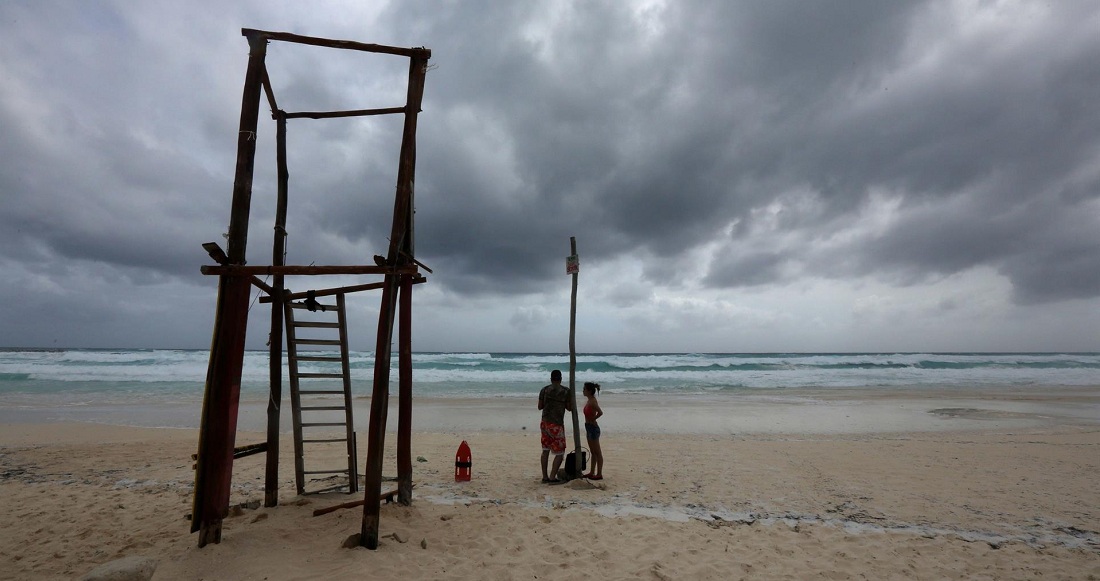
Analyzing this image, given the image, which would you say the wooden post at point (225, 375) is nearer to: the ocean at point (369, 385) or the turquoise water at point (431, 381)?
the ocean at point (369, 385)

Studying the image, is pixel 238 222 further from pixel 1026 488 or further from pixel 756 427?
pixel 756 427

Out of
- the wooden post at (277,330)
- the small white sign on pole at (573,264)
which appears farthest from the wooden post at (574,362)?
the wooden post at (277,330)

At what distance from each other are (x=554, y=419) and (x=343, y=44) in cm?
565

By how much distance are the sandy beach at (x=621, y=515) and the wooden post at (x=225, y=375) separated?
15.9 inches

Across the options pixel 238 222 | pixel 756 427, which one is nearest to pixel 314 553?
pixel 238 222

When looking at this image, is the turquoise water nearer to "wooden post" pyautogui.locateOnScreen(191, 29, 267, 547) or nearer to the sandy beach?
the sandy beach

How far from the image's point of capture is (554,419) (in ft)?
26.4

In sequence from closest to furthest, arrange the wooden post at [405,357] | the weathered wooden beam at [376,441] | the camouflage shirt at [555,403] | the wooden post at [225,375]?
1. the wooden post at [225,375]
2. the weathered wooden beam at [376,441]
3. the wooden post at [405,357]
4. the camouflage shirt at [555,403]

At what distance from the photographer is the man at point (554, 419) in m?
8.02

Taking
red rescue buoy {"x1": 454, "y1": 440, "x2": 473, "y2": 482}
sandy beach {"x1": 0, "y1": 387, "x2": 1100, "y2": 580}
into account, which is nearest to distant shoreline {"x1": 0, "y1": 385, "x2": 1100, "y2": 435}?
sandy beach {"x1": 0, "y1": 387, "x2": 1100, "y2": 580}

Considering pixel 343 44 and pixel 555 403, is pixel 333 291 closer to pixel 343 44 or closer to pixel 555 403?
pixel 343 44

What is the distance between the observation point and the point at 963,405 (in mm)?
21500

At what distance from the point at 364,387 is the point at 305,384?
3.67 meters

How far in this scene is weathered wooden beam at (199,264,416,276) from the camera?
4.83m
